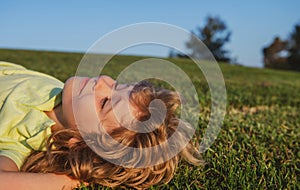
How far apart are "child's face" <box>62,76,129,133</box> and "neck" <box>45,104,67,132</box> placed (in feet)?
0.19

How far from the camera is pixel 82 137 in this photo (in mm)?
2680

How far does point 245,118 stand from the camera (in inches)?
166

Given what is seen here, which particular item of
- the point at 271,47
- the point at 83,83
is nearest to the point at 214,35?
the point at 271,47

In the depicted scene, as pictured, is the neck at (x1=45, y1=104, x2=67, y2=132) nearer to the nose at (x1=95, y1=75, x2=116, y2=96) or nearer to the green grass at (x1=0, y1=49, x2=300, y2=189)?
the nose at (x1=95, y1=75, x2=116, y2=96)

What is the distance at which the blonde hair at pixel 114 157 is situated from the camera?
2.37 metres

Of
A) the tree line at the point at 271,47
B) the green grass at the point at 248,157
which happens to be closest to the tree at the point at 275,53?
the tree line at the point at 271,47

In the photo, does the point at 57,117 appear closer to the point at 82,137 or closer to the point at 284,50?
the point at 82,137

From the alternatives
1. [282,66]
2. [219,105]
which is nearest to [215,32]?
[282,66]

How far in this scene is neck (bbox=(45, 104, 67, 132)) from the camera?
2.86 metres

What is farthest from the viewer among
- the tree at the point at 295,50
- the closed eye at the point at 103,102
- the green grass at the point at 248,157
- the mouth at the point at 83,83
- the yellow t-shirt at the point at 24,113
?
the tree at the point at 295,50

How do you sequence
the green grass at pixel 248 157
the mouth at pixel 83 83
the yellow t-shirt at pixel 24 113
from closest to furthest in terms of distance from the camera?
the green grass at pixel 248 157
the yellow t-shirt at pixel 24 113
the mouth at pixel 83 83

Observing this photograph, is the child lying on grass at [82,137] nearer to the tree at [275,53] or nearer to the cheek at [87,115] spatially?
the cheek at [87,115]

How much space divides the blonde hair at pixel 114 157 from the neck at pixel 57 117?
18 cm

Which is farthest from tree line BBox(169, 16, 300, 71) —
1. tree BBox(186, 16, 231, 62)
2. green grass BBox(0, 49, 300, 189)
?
green grass BBox(0, 49, 300, 189)
